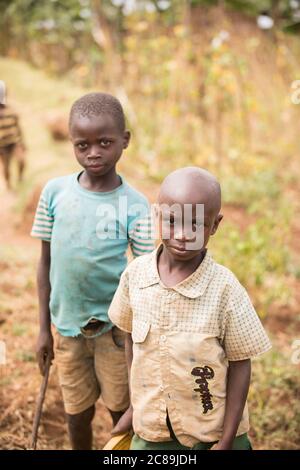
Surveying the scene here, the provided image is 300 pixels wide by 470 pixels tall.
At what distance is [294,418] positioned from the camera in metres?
2.50

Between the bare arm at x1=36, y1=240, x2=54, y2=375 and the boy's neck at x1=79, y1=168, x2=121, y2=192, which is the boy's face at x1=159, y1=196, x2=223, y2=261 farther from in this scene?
the bare arm at x1=36, y1=240, x2=54, y2=375

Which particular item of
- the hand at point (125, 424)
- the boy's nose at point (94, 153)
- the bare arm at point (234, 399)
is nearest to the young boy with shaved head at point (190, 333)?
the bare arm at point (234, 399)

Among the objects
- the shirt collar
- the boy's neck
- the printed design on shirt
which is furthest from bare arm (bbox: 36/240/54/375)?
the printed design on shirt

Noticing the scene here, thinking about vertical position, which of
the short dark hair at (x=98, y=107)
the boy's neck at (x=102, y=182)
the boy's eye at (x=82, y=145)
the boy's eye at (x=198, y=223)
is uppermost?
the short dark hair at (x=98, y=107)

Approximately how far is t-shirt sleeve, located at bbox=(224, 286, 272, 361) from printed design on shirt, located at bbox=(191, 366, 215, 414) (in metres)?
0.08

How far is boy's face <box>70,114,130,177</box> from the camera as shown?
169 cm

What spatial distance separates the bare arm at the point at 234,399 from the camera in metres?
1.38

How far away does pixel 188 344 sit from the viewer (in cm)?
135

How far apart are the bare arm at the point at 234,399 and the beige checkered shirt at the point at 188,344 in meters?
0.02

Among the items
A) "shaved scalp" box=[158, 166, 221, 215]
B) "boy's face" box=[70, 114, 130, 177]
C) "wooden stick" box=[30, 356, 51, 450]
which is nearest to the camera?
"shaved scalp" box=[158, 166, 221, 215]

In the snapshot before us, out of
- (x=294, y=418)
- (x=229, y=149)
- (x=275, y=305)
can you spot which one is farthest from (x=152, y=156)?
(x=294, y=418)

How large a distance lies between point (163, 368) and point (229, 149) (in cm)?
499

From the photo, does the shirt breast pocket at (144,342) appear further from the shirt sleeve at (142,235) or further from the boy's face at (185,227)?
the shirt sleeve at (142,235)
